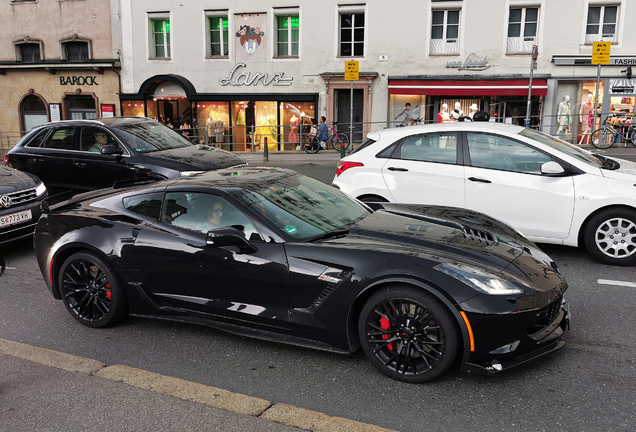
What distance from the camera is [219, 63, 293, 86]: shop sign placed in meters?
25.7

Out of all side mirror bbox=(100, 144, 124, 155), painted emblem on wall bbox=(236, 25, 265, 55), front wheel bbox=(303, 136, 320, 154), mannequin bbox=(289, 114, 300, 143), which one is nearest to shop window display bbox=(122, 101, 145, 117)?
painted emblem on wall bbox=(236, 25, 265, 55)

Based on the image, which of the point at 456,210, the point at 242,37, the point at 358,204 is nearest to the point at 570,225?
the point at 456,210

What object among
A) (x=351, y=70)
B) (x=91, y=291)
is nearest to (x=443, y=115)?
(x=351, y=70)

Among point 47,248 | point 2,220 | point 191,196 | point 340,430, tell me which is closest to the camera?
point 340,430

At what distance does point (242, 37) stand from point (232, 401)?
24303mm

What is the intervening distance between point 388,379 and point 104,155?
7413 millimetres

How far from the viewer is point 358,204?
211 inches

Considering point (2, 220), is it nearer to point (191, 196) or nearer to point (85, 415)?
point (191, 196)

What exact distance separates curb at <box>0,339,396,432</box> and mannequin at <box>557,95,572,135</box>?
71.7 ft

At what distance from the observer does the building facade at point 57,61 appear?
27812 mm

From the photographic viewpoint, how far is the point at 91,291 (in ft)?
16.4

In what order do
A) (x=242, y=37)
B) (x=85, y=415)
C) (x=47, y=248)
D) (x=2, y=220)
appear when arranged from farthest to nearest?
(x=242, y=37) < (x=2, y=220) < (x=47, y=248) < (x=85, y=415)

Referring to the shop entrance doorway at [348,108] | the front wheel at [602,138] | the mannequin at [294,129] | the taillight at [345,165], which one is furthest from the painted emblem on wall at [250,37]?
the taillight at [345,165]

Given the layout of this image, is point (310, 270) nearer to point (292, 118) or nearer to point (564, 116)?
point (564, 116)
